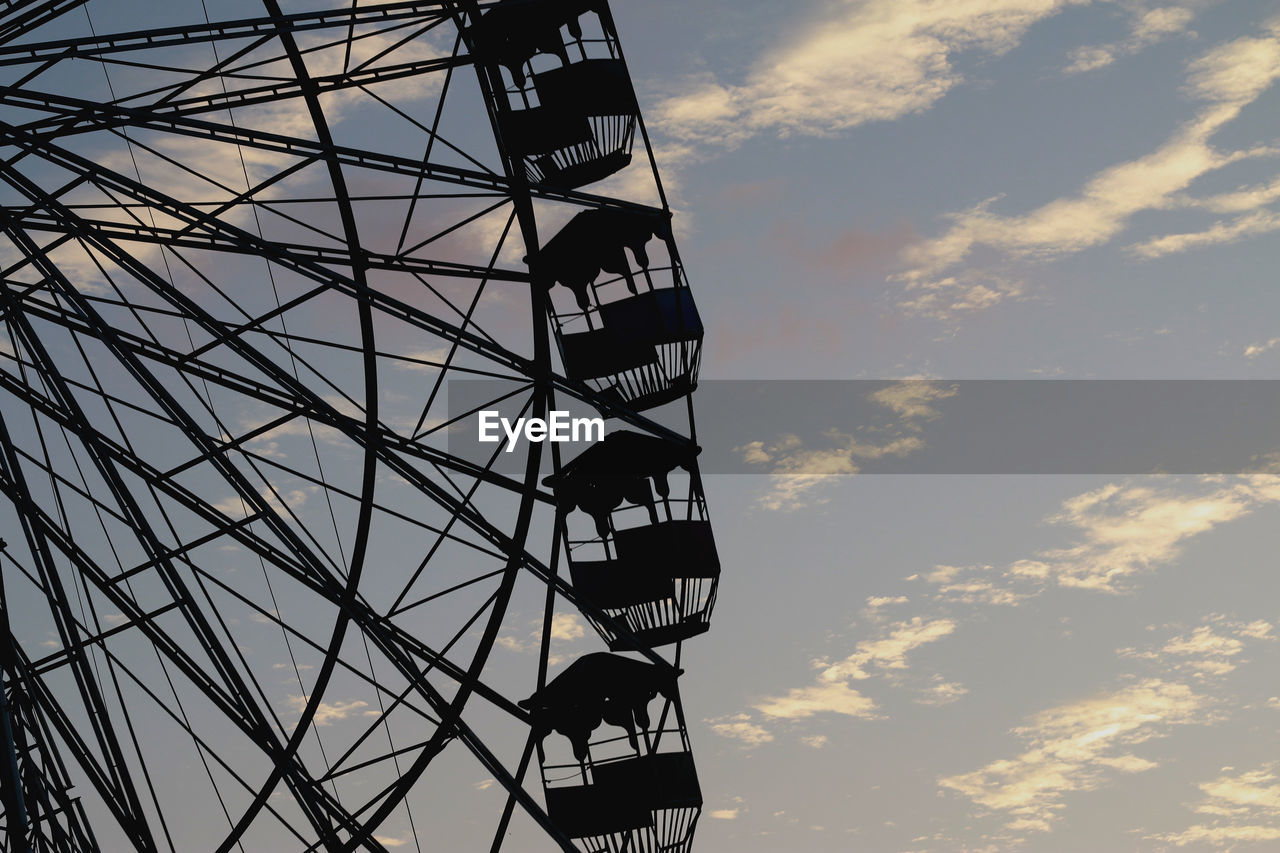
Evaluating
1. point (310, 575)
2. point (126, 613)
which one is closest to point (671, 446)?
point (310, 575)

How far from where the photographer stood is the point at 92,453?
496 inches

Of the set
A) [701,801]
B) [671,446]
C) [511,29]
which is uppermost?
[511,29]

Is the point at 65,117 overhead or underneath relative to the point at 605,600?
overhead

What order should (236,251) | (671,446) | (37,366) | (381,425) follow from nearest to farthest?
(37,366) → (236,251) → (381,425) → (671,446)

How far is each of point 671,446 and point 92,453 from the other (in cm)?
641

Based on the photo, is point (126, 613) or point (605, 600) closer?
point (126, 613)

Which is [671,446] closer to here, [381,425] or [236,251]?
[381,425]

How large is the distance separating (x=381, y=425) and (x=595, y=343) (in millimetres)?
2479

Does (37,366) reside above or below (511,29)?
below

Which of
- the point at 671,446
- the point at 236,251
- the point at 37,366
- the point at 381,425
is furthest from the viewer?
the point at 671,446

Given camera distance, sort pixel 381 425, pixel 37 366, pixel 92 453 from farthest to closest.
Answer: pixel 381 425
pixel 37 366
pixel 92 453

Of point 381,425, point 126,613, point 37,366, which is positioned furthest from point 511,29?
point 126,613

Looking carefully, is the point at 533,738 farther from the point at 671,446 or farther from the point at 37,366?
the point at 37,366

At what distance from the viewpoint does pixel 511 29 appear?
15438 millimetres
